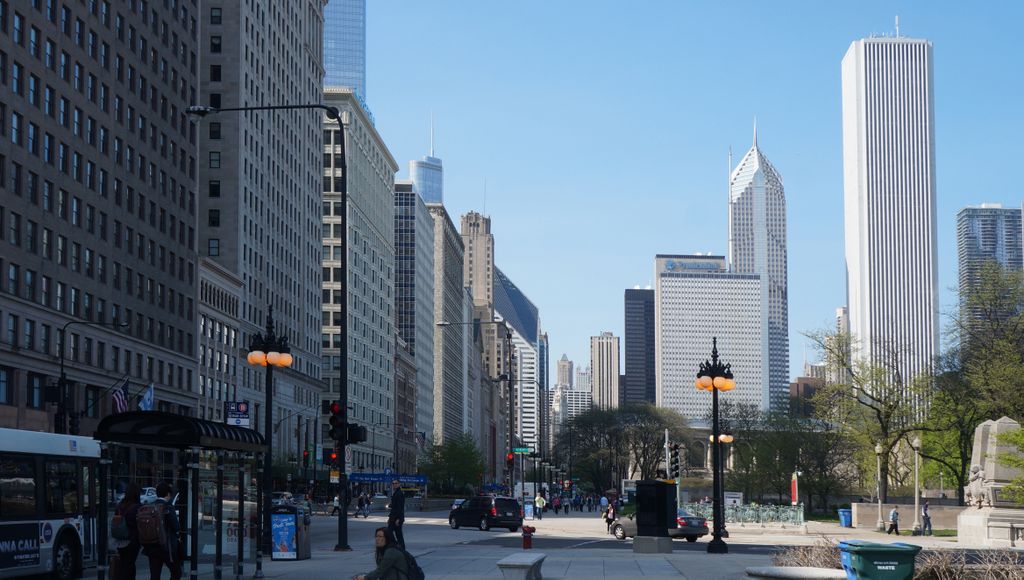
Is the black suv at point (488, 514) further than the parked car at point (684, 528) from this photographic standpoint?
Yes

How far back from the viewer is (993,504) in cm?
5156

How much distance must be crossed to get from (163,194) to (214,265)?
14.8 meters

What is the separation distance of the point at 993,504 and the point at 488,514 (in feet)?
82.4

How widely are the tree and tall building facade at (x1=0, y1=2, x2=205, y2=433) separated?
43.5 m

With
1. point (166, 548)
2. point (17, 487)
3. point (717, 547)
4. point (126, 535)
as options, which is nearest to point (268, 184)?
point (717, 547)

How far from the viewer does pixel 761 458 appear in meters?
120

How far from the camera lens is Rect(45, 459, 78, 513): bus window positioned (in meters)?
27.8

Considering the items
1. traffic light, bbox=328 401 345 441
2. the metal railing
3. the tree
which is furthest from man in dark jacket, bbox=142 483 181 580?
the tree

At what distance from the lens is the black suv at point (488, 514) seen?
218 feet

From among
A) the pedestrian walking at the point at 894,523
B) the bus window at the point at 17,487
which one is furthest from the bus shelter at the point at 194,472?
the pedestrian walking at the point at 894,523

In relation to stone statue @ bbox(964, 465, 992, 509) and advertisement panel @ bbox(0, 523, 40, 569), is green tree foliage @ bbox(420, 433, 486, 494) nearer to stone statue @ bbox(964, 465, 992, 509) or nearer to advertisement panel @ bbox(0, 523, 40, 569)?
stone statue @ bbox(964, 465, 992, 509)

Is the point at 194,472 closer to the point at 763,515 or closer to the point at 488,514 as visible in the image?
the point at 488,514

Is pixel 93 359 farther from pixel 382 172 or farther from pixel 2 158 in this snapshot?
pixel 382 172

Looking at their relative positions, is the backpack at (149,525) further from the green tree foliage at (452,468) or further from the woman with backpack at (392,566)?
the green tree foliage at (452,468)
